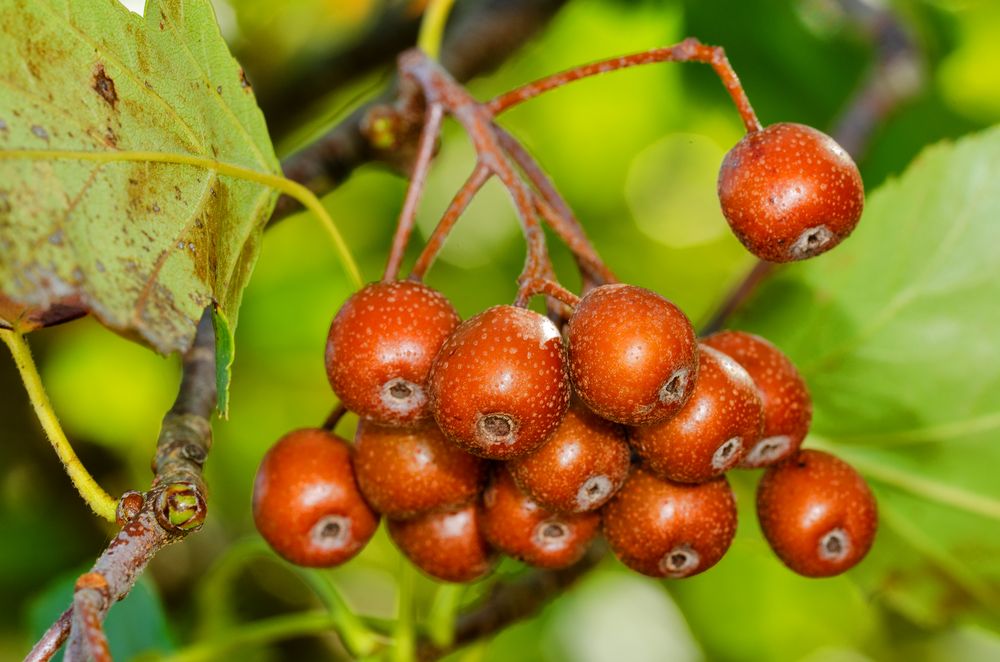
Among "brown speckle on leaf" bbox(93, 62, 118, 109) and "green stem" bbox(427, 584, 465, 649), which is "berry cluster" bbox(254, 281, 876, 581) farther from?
"green stem" bbox(427, 584, 465, 649)

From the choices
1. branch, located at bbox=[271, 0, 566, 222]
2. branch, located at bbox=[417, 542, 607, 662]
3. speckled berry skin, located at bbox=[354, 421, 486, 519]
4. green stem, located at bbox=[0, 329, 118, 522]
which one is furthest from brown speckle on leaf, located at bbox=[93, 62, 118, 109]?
branch, located at bbox=[417, 542, 607, 662]

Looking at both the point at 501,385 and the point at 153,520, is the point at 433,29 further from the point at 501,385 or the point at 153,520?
the point at 153,520

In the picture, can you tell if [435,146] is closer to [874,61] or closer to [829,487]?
[829,487]

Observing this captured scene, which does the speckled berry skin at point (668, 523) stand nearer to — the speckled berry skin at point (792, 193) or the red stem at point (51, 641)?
the speckled berry skin at point (792, 193)

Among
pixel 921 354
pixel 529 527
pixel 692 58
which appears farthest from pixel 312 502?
pixel 921 354

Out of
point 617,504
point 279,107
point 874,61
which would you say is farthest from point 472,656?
point 874,61

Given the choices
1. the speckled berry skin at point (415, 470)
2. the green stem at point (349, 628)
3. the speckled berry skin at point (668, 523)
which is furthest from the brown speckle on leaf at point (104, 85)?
the green stem at point (349, 628)
